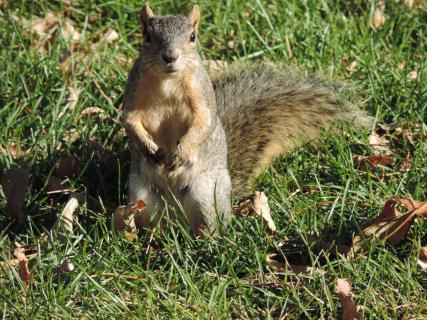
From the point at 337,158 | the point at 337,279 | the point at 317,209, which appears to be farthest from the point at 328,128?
the point at 337,279

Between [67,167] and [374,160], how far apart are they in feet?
3.77

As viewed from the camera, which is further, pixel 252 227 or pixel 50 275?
pixel 252 227

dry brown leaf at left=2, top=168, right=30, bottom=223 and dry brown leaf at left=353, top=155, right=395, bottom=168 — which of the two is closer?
dry brown leaf at left=2, top=168, right=30, bottom=223

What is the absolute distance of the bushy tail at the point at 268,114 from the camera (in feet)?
11.2

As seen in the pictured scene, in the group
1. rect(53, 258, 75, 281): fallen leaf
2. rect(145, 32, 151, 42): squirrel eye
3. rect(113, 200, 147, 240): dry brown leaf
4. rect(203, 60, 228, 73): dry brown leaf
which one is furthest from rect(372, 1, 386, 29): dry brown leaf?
rect(53, 258, 75, 281): fallen leaf

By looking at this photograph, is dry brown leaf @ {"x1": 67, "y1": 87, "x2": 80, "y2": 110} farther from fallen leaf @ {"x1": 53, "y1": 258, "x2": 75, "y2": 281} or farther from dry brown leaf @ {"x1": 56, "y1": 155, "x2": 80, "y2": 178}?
fallen leaf @ {"x1": 53, "y1": 258, "x2": 75, "y2": 281}

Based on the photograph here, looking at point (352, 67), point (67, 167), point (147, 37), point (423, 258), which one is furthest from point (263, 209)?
point (352, 67)

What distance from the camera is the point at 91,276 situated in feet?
9.24

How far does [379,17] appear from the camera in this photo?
4.26 m

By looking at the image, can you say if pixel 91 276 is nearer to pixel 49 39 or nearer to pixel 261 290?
pixel 261 290

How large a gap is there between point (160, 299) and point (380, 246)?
73cm

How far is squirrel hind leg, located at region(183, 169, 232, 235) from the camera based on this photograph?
10.3 feet

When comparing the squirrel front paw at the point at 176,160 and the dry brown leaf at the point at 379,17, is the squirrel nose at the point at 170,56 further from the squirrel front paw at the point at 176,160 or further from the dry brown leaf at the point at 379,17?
the dry brown leaf at the point at 379,17

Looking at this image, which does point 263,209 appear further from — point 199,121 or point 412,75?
point 412,75
